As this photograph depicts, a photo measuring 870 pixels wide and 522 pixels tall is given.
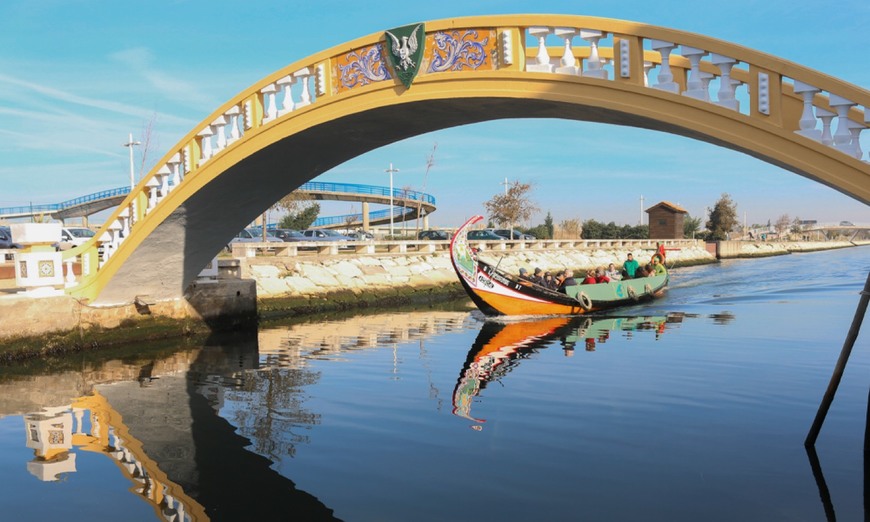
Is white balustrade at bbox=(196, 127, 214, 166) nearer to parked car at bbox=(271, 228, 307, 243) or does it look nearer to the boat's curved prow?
the boat's curved prow

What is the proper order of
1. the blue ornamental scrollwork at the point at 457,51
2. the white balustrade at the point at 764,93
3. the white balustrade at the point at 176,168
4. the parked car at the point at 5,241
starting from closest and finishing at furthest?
the white balustrade at the point at 764,93, the blue ornamental scrollwork at the point at 457,51, the white balustrade at the point at 176,168, the parked car at the point at 5,241

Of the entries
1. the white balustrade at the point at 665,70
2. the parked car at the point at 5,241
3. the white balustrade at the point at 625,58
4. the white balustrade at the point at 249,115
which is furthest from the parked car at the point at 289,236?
the white balustrade at the point at 665,70

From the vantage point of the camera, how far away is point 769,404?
943cm

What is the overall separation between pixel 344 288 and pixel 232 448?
16.3 metres

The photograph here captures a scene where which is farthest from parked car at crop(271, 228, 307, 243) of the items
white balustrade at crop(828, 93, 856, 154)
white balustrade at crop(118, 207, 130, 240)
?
white balustrade at crop(828, 93, 856, 154)

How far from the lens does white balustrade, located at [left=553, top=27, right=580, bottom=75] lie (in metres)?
8.39

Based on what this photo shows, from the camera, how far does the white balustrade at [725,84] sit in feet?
23.9

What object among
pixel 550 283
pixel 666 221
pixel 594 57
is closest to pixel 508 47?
pixel 594 57

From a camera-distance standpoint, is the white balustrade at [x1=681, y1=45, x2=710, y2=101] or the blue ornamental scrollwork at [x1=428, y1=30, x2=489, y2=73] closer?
the white balustrade at [x1=681, y1=45, x2=710, y2=101]

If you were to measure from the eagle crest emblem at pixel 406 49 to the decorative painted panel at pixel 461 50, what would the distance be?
128 millimetres

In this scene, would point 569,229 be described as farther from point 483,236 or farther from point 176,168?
point 176,168

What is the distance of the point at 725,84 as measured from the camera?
734 centimetres

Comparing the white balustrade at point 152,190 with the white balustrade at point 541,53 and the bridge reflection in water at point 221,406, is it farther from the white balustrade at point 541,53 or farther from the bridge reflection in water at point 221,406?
the white balustrade at point 541,53

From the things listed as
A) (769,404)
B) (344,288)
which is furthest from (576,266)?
(769,404)
